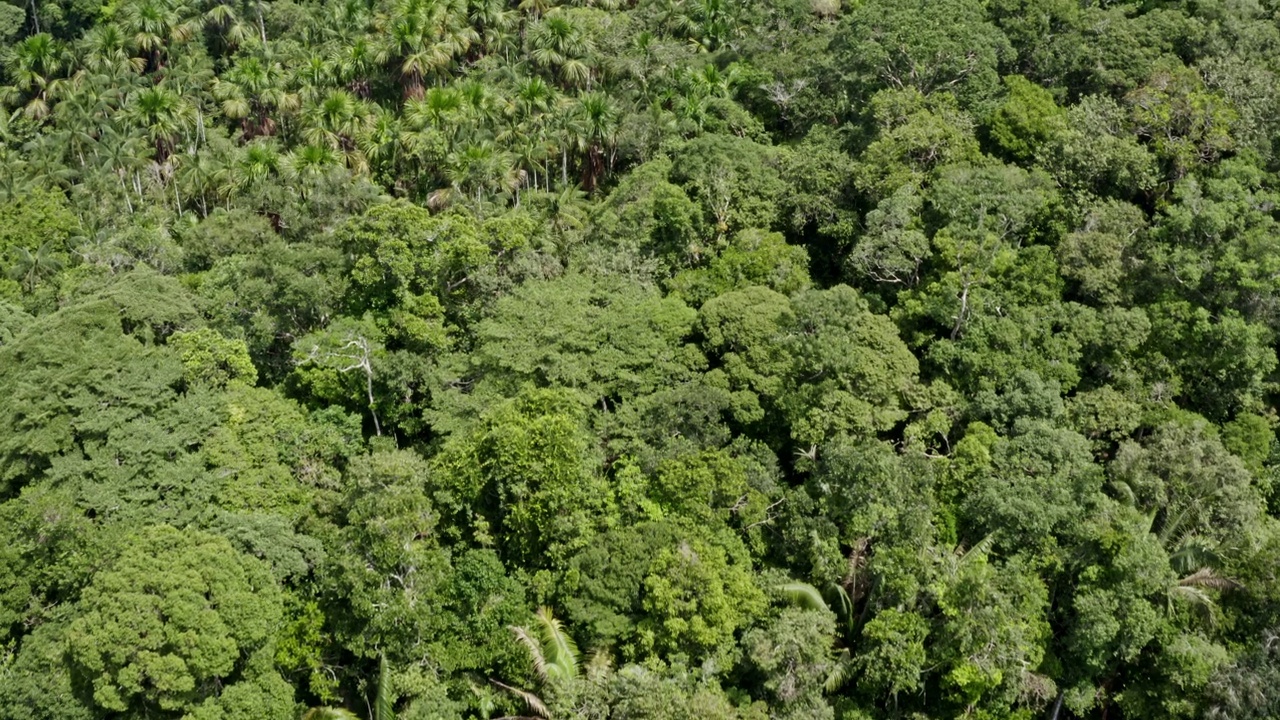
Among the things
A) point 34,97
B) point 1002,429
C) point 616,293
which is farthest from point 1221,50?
point 34,97

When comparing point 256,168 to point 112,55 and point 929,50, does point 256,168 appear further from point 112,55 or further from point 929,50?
point 929,50

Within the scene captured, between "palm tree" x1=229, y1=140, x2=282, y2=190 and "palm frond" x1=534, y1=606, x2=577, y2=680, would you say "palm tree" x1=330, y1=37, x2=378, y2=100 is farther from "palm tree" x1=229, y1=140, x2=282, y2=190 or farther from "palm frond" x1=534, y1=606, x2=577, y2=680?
"palm frond" x1=534, y1=606, x2=577, y2=680

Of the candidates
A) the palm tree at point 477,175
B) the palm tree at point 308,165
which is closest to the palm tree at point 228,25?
the palm tree at point 308,165

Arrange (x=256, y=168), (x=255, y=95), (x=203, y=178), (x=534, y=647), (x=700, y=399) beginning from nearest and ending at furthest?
(x=534, y=647)
(x=700, y=399)
(x=256, y=168)
(x=203, y=178)
(x=255, y=95)

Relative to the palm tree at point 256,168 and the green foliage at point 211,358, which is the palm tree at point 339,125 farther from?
the green foliage at point 211,358

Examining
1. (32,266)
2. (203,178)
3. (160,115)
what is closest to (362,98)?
(203,178)

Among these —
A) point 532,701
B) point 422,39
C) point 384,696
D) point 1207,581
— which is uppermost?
point 422,39

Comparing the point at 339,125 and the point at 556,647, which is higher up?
the point at 339,125

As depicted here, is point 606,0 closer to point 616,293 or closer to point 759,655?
point 616,293
